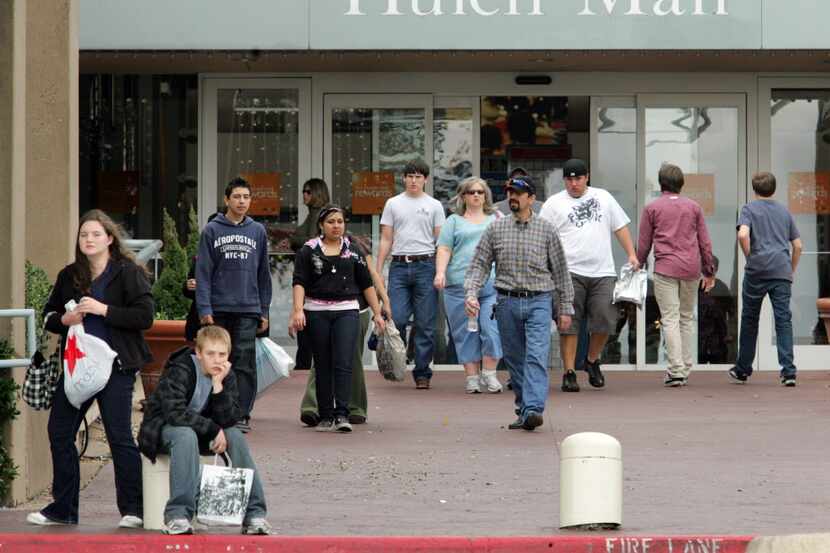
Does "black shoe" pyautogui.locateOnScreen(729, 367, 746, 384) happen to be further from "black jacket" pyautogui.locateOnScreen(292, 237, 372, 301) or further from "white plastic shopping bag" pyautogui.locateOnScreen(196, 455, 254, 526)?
"white plastic shopping bag" pyautogui.locateOnScreen(196, 455, 254, 526)

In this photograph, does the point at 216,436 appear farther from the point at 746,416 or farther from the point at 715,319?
the point at 715,319

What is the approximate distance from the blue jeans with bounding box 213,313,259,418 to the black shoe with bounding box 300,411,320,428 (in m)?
0.97

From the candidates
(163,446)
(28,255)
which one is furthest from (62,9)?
(163,446)

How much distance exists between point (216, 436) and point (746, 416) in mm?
6389

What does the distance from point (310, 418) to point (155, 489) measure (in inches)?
183

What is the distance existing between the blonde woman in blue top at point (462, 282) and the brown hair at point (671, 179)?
5.40 feet

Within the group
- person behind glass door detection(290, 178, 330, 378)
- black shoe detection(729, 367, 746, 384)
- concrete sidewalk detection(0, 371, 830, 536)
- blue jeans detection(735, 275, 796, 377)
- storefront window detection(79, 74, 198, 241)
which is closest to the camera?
concrete sidewalk detection(0, 371, 830, 536)

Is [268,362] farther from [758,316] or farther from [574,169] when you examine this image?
[758,316]

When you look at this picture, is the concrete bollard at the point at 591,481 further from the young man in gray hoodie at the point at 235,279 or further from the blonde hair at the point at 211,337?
the young man in gray hoodie at the point at 235,279

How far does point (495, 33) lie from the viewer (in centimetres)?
1608

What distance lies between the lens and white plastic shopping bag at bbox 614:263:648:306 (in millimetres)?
15508

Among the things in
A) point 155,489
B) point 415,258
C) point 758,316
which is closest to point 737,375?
point 758,316

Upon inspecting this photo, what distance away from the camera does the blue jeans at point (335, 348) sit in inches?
Answer: 500

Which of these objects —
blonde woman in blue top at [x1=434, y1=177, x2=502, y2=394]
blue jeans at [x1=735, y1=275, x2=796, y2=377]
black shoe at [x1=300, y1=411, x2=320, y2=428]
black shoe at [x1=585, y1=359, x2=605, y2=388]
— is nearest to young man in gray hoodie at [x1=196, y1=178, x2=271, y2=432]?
black shoe at [x1=300, y1=411, x2=320, y2=428]
